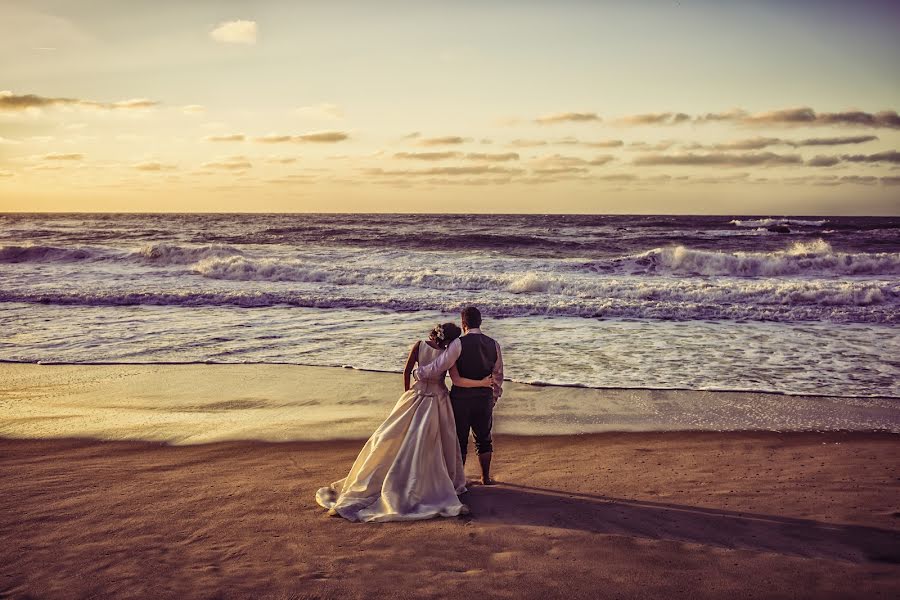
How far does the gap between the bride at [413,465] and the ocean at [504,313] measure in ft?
14.6

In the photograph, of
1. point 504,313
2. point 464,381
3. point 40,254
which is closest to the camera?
point 464,381

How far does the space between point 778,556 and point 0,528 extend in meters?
5.86

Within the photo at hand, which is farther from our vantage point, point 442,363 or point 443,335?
point 443,335

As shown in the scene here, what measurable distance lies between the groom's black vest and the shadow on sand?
944 millimetres

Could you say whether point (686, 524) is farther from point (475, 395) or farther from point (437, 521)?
point (475, 395)

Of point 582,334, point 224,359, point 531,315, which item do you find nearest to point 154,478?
point 224,359

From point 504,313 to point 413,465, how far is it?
1152 centimetres

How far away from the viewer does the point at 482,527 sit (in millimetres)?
5031

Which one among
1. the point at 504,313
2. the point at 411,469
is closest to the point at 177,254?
the point at 504,313

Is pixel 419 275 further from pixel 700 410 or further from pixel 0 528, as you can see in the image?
pixel 0 528

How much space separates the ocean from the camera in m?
11.0

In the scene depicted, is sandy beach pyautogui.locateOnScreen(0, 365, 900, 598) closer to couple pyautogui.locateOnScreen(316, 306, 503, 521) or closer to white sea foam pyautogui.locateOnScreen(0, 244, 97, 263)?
couple pyautogui.locateOnScreen(316, 306, 503, 521)

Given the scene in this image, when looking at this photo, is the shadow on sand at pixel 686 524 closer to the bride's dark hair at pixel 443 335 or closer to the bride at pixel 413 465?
the bride at pixel 413 465

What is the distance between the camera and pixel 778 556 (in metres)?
4.50
